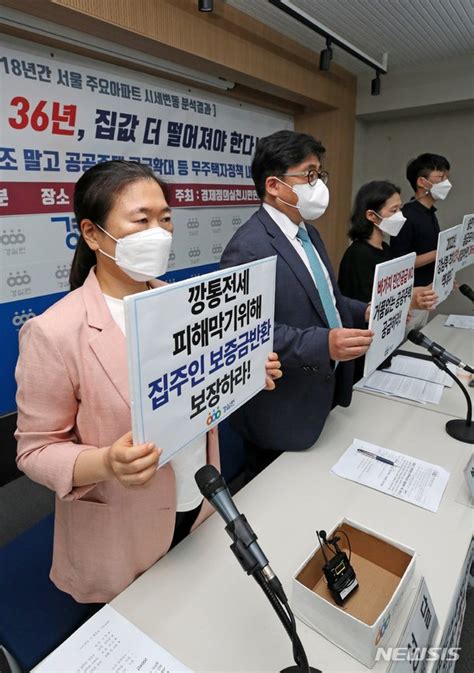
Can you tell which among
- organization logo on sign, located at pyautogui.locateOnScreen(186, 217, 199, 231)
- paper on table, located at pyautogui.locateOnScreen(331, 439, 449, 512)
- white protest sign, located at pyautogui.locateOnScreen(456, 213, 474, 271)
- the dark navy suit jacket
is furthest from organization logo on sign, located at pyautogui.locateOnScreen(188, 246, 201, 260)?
paper on table, located at pyautogui.locateOnScreen(331, 439, 449, 512)

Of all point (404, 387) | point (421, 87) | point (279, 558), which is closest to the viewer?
point (279, 558)

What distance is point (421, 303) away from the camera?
5.86ft

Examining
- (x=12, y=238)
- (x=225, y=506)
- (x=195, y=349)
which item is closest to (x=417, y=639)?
(x=225, y=506)

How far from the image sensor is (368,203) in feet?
7.01

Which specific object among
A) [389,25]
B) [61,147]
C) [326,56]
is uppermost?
[389,25]

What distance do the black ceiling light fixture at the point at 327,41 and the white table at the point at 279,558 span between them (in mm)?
2093

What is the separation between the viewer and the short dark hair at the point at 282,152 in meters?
1.44

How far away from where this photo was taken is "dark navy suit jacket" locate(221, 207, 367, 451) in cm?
129

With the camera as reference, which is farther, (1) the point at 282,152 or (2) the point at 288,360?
(1) the point at 282,152

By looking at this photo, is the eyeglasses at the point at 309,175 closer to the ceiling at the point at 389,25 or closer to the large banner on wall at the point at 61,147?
the large banner on wall at the point at 61,147

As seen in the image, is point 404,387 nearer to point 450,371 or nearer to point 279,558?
point 450,371

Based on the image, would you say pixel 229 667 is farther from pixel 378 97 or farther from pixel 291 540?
pixel 378 97

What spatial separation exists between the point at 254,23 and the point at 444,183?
5.04 feet

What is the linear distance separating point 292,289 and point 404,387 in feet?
2.89
